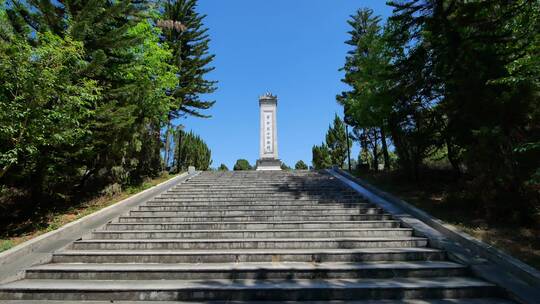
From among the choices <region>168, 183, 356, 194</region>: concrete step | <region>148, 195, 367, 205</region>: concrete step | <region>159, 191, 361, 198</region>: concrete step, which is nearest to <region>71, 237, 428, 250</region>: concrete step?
<region>148, 195, 367, 205</region>: concrete step

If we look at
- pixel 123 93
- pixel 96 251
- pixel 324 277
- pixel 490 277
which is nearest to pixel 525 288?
pixel 490 277

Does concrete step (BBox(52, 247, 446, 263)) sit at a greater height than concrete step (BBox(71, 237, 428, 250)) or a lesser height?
lesser

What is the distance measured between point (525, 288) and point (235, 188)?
8.65m

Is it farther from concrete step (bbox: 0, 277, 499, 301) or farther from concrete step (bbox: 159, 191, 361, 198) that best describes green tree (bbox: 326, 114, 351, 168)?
concrete step (bbox: 0, 277, 499, 301)

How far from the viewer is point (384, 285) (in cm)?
443

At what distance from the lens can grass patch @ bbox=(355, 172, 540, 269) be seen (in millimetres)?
5270

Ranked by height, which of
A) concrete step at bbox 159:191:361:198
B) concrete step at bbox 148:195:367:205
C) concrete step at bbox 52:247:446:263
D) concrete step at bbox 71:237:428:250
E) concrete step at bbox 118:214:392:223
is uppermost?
concrete step at bbox 159:191:361:198

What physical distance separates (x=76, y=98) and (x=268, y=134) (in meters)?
16.3

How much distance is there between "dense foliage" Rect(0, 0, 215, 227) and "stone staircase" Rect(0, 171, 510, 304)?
7.39 ft

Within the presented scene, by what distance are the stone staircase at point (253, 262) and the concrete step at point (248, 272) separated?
0.01 metres

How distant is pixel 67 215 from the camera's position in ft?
26.7

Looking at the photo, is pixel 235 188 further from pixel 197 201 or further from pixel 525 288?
A: pixel 525 288

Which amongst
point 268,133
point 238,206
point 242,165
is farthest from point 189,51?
point 242,165

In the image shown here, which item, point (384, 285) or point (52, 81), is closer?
point (384, 285)
